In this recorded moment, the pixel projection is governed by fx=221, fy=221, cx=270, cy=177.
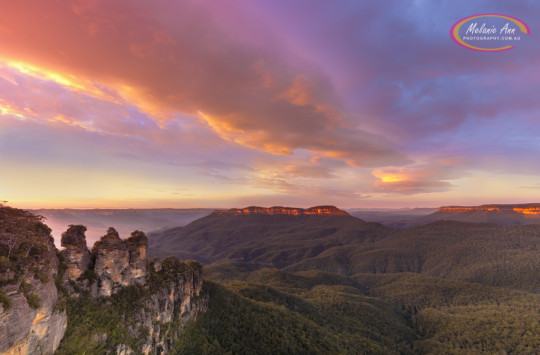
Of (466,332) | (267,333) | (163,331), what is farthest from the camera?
(466,332)

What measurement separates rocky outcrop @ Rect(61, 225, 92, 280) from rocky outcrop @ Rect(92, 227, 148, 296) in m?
3.58

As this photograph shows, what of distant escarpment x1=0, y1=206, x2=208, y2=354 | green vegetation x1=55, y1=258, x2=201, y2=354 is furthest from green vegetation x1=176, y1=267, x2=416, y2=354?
green vegetation x1=55, y1=258, x2=201, y2=354

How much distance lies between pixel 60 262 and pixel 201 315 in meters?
44.3

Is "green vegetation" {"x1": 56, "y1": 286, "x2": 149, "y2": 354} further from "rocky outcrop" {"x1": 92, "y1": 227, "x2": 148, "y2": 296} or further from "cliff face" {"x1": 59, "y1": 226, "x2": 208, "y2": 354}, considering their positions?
"rocky outcrop" {"x1": 92, "y1": 227, "x2": 148, "y2": 296}

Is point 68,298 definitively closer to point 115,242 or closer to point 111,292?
point 111,292

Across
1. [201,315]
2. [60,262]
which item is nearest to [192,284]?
[201,315]

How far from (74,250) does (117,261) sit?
28.4 ft

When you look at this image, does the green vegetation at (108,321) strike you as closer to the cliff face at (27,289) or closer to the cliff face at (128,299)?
the cliff face at (128,299)

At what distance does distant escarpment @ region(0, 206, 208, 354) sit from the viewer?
2534 centimetres

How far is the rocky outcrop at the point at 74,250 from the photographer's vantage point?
4062 centimetres

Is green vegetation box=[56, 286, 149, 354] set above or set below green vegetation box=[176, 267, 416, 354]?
above

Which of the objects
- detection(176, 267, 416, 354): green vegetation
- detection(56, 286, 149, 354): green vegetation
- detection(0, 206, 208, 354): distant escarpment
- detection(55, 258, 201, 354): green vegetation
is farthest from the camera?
detection(176, 267, 416, 354): green vegetation

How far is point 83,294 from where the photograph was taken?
4062 cm

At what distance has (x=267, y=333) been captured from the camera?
247 feet
